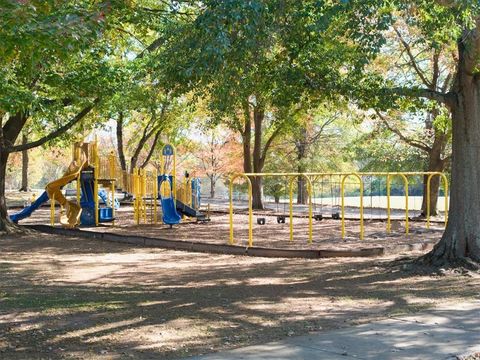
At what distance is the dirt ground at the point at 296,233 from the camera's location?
16797 mm

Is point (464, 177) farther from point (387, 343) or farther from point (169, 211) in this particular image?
point (169, 211)

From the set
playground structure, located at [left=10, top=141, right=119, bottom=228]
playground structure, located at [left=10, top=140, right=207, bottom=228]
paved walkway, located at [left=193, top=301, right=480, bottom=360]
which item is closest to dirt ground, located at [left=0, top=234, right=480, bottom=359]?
paved walkway, located at [left=193, top=301, right=480, bottom=360]

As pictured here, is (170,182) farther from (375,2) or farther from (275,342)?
(275,342)

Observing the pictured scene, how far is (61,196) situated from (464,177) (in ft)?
53.4

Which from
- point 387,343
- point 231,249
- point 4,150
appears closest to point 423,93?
point 231,249

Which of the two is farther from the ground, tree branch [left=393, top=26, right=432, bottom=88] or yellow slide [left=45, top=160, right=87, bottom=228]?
tree branch [left=393, top=26, right=432, bottom=88]

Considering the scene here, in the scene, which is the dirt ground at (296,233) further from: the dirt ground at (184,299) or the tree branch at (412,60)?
the tree branch at (412,60)

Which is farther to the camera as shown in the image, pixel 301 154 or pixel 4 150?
pixel 301 154

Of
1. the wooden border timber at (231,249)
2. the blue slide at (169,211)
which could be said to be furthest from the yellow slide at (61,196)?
the wooden border timber at (231,249)

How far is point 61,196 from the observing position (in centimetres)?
2467

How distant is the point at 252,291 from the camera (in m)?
10.2

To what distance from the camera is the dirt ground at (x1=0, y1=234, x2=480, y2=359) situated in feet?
22.2

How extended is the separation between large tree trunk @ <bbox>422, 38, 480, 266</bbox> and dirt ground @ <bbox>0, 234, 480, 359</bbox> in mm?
884

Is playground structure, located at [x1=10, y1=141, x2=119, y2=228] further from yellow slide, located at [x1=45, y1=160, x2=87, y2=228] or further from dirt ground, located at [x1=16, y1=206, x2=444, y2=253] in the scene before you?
dirt ground, located at [x1=16, y1=206, x2=444, y2=253]
